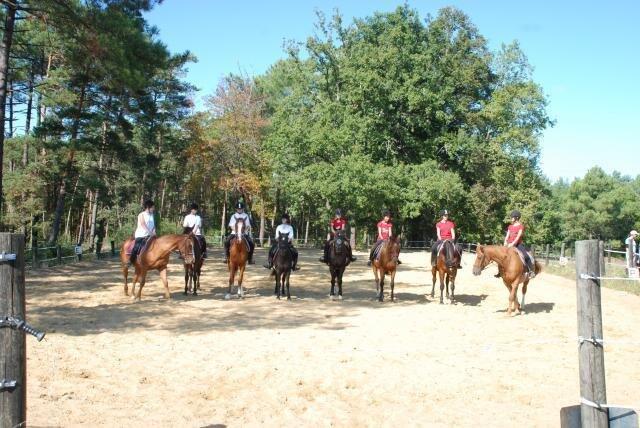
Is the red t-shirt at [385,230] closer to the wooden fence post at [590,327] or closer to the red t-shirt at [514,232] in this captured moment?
the red t-shirt at [514,232]

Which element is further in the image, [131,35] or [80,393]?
[131,35]

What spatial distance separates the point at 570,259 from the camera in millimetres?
28484

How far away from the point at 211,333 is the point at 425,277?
13372mm

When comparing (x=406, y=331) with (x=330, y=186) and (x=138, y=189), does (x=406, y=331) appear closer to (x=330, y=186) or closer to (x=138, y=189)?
(x=330, y=186)

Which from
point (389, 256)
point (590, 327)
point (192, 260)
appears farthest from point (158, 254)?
point (590, 327)

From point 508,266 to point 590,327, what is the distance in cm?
975

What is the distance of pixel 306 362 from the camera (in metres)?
7.96

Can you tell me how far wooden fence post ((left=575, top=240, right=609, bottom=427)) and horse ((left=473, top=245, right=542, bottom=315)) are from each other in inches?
371

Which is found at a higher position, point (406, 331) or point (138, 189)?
point (138, 189)

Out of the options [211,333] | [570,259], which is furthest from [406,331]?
[570,259]

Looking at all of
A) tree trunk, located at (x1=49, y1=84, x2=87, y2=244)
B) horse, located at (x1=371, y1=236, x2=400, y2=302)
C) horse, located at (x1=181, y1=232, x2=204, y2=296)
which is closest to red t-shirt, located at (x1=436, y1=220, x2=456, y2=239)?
horse, located at (x1=371, y1=236, x2=400, y2=302)

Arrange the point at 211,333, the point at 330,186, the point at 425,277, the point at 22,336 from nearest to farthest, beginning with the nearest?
the point at 22,336
the point at 211,333
the point at 425,277
the point at 330,186

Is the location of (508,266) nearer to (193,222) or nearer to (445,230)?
(445,230)

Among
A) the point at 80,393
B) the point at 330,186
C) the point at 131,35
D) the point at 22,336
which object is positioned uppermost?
the point at 131,35
